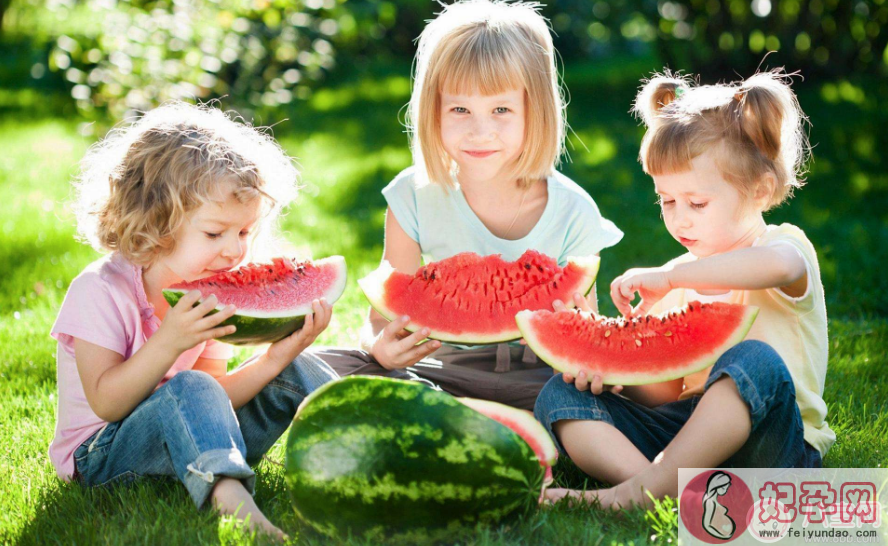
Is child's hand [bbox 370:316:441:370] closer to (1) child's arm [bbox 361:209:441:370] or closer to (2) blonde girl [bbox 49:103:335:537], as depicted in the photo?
(1) child's arm [bbox 361:209:441:370]

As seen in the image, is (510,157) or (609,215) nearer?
Result: (510,157)

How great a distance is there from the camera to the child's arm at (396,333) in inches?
121

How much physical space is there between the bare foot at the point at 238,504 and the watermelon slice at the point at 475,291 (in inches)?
32.1

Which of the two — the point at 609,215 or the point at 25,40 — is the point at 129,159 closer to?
the point at 609,215

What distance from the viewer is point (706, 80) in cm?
915

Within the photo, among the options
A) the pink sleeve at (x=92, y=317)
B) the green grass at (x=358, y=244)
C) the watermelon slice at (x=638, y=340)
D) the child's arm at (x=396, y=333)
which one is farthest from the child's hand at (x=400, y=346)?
the pink sleeve at (x=92, y=317)

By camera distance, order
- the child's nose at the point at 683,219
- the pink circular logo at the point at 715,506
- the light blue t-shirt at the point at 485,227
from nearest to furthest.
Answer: the pink circular logo at the point at 715,506, the child's nose at the point at 683,219, the light blue t-shirt at the point at 485,227

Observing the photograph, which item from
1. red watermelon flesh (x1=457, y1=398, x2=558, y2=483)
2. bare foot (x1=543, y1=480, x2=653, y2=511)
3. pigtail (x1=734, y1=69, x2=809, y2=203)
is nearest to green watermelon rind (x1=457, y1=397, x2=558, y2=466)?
red watermelon flesh (x1=457, y1=398, x2=558, y2=483)

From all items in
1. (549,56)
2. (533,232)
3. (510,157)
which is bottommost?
(533,232)

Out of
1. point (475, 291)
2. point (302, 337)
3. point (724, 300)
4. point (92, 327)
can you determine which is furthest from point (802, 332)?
point (92, 327)

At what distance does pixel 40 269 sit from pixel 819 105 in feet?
23.2

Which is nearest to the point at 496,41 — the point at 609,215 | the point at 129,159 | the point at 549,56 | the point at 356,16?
the point at 549,56

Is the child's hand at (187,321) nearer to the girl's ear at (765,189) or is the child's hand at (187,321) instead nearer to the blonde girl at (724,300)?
the blonde girl at (724,300)

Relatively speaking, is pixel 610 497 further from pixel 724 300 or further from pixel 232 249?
pixel 232 249
